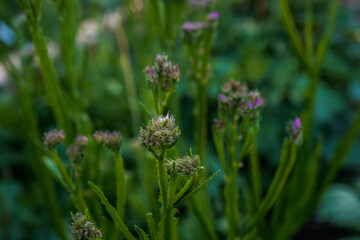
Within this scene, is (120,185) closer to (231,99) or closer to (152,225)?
(152,225)

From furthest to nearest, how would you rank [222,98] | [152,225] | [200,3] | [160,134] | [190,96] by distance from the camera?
[190,96] < [200,3] < [222,98] < [152,225] < [160,134]

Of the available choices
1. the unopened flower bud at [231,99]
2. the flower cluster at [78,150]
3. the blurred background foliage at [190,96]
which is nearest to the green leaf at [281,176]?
the unopened flower bud at [231,99]

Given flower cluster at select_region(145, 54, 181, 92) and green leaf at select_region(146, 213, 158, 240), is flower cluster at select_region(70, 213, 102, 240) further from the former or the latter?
flower cluster at select_region(145, 54, 181, 92)

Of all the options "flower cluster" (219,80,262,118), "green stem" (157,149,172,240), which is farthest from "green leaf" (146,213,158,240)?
"flower cluster" (219,80,262,118)

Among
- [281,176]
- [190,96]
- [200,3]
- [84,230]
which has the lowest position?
[84,230]

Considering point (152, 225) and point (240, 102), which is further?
point (240, 102)

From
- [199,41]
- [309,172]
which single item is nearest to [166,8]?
[199,41]

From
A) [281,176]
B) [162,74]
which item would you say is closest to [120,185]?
[162,74]
